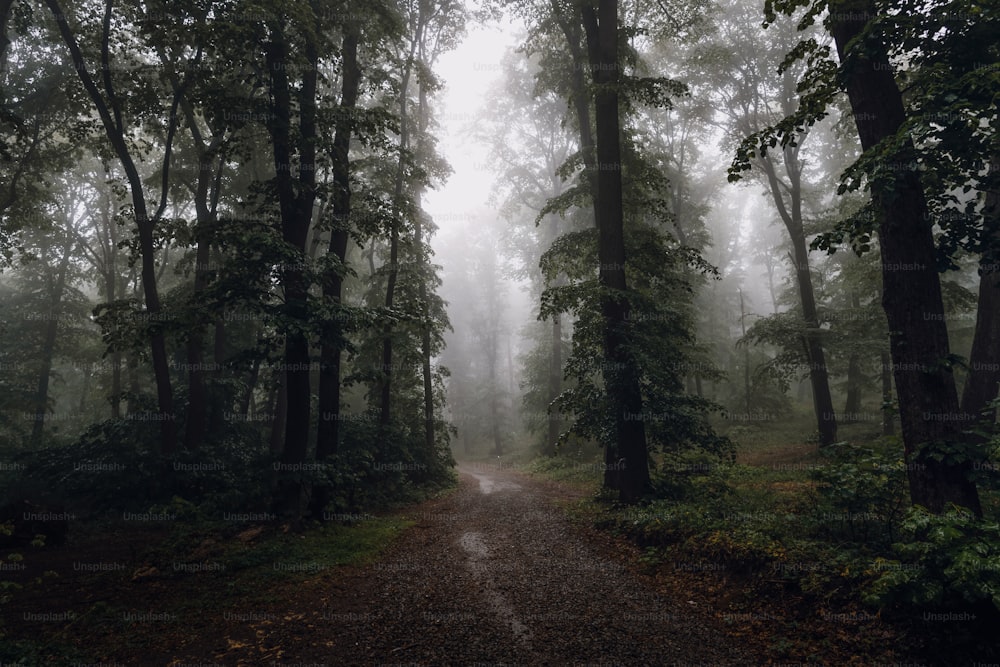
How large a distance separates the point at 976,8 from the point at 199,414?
17.1 meters

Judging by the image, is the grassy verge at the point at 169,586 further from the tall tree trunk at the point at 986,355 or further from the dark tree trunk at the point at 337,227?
the tall tree trunk at the point at 986,355

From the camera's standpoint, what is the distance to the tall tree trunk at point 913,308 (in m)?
5.47

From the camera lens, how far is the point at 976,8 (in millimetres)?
4945

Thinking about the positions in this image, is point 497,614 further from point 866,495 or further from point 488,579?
point 866,495

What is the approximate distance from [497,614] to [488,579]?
1.21m

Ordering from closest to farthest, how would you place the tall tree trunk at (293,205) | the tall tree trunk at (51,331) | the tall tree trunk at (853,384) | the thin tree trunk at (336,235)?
the tall tree trunk at (293,205) < the thin tree trunk at (336,235) < the tall tree trunk at (853,384) < the tall tree trunk at (51,331)

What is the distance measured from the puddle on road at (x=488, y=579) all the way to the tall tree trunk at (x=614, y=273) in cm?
326

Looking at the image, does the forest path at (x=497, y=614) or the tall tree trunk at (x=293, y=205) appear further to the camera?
the tall tree trunk at (x=293, y=205)

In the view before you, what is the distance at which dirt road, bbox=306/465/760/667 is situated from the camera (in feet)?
15.8

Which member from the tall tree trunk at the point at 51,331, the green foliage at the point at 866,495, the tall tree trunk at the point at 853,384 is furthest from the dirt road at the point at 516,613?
the tall tree trunk at the point at 51,331

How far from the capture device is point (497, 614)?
18.9 ft

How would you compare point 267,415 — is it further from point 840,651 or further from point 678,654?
point 840,651

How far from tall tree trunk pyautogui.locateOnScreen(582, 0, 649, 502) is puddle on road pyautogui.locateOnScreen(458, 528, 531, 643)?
3265 mm

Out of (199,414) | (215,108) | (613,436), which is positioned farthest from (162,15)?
(613,436)
